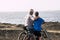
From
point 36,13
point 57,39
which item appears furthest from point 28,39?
point 57,39

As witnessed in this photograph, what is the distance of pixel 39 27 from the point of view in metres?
16.8

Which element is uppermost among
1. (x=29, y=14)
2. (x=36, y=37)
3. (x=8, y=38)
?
(x=29, y=14)

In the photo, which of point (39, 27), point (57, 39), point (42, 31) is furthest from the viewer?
point (57, 39)

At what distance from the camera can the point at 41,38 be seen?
1706 centimetres

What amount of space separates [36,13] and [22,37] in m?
2.23

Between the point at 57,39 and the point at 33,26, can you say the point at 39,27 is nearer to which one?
the point at 33,26

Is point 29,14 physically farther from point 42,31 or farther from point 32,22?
point 42,31

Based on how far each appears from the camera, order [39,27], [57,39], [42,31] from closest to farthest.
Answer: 1. [39,27]
2. [42,31]
3. [57,39]

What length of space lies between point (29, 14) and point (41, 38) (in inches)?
50.2

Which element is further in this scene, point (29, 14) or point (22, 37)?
point (22, 37)

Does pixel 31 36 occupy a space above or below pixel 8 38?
above

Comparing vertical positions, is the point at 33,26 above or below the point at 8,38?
above

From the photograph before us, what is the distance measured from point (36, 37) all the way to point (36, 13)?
3.75ft

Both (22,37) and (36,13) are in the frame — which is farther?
(22,37)
